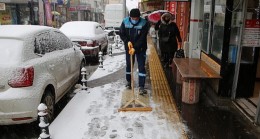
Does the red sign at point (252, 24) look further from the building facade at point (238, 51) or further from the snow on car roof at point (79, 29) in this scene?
the snow on car roof at point (79, 29)

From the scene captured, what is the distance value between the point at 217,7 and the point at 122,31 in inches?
93.3

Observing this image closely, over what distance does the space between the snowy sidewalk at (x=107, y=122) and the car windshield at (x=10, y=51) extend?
139 cm

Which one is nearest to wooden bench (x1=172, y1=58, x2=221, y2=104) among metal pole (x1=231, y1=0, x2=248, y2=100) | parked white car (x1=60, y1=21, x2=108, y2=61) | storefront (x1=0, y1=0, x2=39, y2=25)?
metal pole (x1=231, y1=0, x2=248, y2=100)

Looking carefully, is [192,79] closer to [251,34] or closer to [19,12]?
[251,34]

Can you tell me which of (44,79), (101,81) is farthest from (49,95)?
(101,81)

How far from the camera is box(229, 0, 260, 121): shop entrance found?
547 cm

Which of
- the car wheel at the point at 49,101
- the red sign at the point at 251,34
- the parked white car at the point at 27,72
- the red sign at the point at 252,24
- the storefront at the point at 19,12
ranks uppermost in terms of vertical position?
the storefront at the point at 19,12

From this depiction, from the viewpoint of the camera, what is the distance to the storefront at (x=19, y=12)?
24.3 m

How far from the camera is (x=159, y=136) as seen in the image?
4547 millimetres

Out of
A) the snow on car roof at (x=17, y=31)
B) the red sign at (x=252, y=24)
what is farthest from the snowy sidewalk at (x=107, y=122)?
the red sign at (x=252, y=24)

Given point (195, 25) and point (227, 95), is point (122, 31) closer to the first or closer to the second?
point (227, 95)

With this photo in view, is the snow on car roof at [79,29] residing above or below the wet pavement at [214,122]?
above

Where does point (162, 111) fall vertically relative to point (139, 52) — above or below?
below

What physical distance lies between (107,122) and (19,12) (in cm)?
2549
